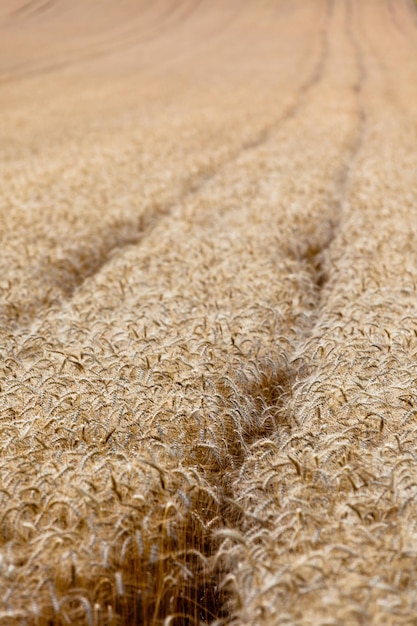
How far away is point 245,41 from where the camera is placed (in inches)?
A: 1697

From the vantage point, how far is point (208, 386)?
15.1 feet

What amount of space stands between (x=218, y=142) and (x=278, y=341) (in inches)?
445

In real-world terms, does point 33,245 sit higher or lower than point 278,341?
higher

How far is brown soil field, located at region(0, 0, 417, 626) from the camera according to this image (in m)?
3.05

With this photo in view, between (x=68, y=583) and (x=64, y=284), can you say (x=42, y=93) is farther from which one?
(x=68, y=583)

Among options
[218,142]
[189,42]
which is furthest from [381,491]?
[189,42]

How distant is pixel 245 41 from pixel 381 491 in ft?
142

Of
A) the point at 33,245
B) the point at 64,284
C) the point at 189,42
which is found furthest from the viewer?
the point at 189,42

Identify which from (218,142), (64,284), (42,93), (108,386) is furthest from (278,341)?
(42,93)

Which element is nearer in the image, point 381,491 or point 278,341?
point 381,491

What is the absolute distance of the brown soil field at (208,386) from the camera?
305cm

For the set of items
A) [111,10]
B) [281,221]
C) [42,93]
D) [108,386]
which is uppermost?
[111,10]

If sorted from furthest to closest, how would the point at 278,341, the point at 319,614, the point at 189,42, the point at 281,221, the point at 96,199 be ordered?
1. the point at 189,42
2. the point at 96,199
3. the point at 281,221
4. the point at 278,341
5. the point at 319,614

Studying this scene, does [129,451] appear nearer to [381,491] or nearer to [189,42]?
[381,491]
